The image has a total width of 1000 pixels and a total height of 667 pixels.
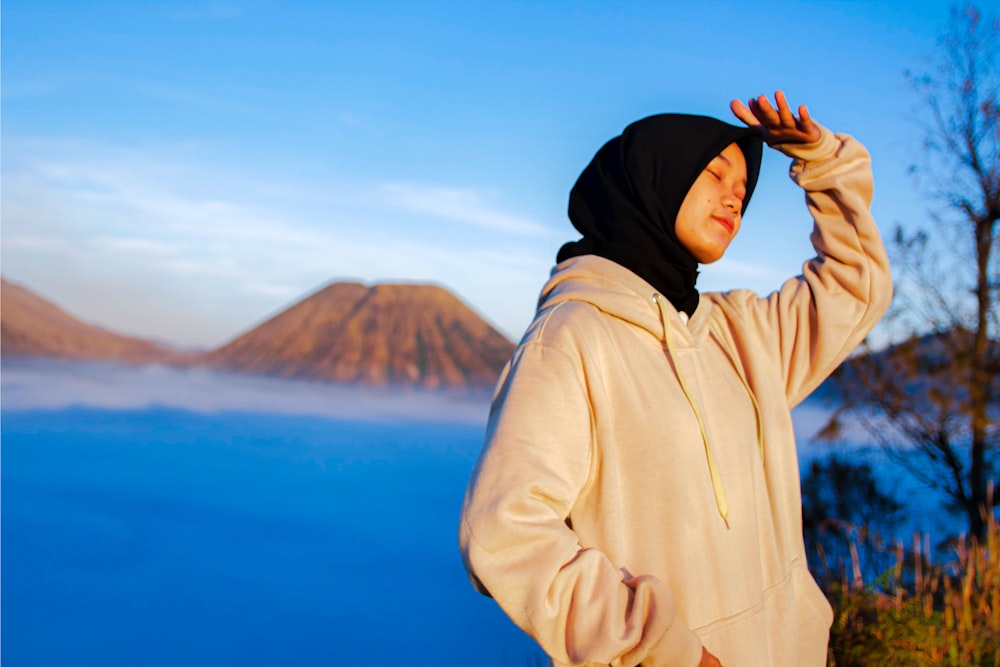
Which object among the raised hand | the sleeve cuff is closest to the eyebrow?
the raised hand

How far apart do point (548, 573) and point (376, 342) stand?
8.42m

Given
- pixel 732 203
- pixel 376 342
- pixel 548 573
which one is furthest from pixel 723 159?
pixel 376 342

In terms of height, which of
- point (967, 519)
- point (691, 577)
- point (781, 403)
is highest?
point (781, 403)

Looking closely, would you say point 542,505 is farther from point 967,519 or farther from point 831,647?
point 967,519

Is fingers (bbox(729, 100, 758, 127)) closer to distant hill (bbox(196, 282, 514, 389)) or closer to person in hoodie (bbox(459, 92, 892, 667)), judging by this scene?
person in hoodie (bbox(459, 92, 892, 667))

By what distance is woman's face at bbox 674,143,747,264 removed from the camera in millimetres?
1254

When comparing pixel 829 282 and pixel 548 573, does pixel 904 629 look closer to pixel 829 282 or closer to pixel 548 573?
→ pixel 829 282

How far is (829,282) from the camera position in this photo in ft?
4.75

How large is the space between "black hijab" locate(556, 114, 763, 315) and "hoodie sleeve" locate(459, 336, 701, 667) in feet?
1.23

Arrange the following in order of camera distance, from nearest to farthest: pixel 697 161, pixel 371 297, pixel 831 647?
pixel 697 161 < pixel 831 647 < pixel 371 297

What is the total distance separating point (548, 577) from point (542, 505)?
0.08 meters

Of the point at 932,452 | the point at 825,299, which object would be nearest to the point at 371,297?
the point at 932,452

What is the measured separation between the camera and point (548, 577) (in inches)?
36.9

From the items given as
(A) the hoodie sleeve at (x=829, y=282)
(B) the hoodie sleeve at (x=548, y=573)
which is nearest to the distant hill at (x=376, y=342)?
(A) the hoodie sleeve at (x=829, y=282)
